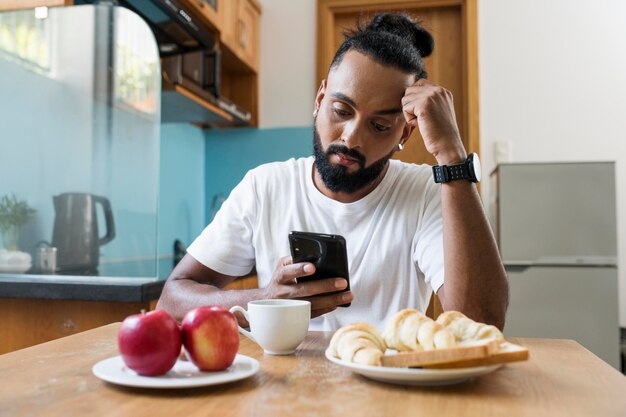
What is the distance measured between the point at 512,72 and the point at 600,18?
0.57m

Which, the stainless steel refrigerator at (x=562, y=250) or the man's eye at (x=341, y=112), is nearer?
the man's eye at (x=341, y=112)

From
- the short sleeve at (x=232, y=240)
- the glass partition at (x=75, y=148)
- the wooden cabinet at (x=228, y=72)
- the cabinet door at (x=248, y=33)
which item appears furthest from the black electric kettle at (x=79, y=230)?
the cabinet door at (x=248, y=33)

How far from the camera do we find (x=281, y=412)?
61cm

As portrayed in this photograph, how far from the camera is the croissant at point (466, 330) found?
2.39 feet

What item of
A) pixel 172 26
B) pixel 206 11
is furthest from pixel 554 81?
pixel 172 26

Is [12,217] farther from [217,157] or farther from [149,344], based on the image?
[217,157]

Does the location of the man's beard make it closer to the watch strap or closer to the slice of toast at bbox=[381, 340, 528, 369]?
the watch strap

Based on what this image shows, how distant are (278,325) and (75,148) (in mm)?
1205

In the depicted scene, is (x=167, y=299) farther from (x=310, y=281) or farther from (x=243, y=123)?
(x=243, y=123)

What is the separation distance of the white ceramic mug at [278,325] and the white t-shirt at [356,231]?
44cm

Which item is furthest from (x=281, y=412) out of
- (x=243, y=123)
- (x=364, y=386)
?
(x=243, y=123)

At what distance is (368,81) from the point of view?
1.34m

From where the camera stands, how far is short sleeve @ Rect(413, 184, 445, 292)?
1.32 meters

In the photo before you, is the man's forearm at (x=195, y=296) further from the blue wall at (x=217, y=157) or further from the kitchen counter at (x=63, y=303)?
the blue wall at (x=217, y=157)
